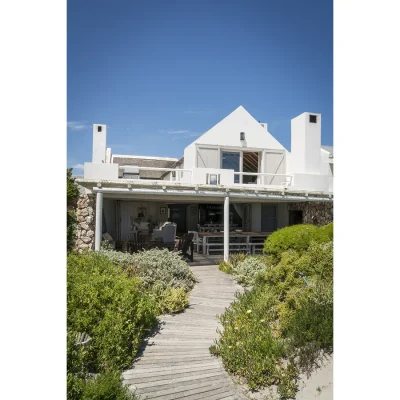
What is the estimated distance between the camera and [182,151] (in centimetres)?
1274

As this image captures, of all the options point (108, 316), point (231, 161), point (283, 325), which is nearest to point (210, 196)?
point (231, 161)

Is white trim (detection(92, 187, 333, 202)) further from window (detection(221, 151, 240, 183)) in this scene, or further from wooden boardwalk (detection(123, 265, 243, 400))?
wooden boardwalk (detection(123, 265, 243, 400))

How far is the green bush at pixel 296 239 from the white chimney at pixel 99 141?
7.25 metres

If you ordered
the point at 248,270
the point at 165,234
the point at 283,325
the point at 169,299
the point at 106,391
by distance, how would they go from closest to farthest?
the point at 106,391 → the point at 283,325 → the point at 169,299 → the point at 248,270 → the point at 165,234

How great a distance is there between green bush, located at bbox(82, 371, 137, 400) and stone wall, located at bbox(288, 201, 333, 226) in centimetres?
928

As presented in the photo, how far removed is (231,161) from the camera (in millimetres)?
11641

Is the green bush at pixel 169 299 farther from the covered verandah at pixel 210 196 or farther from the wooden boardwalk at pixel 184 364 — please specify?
the covered verandah at pixel 210 196

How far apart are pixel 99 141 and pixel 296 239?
→ 820cm

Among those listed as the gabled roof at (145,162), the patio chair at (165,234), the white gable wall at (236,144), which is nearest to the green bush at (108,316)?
the patio chair at (165,234)

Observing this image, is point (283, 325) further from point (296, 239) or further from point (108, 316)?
point (296, 239)
